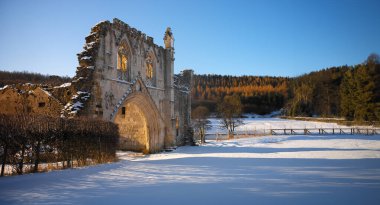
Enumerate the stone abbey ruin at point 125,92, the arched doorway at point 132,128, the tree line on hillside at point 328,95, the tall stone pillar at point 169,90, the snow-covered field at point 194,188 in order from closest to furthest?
the snow-covered field at point 194,188
the stone abbey ruin at point 125,92
the arched doorway at point 132,128
the tall stone pillar at point 169,90
the tree line on hillside at point 328,95

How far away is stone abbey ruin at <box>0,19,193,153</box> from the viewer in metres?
14.3

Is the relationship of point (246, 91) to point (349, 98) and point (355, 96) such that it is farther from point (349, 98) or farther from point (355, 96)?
point (355, 96)

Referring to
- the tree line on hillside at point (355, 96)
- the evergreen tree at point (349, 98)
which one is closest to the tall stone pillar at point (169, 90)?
the tree line on hillside at point (355, 96)

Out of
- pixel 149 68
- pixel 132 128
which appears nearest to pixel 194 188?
pixel 149 68

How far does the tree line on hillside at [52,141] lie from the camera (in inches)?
305

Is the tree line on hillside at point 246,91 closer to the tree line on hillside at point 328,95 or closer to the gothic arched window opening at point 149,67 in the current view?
the tree line on hillside at point 328,95

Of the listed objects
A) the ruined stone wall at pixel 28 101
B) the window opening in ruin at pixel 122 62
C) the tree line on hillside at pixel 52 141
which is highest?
the window opening in ruin at pixel 122 62

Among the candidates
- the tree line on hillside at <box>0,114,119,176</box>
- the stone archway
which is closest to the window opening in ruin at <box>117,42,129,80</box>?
the stone archway

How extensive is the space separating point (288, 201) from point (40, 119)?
7.82 meters

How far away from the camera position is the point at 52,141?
903cm

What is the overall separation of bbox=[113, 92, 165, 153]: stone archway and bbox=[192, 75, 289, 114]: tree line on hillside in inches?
2426

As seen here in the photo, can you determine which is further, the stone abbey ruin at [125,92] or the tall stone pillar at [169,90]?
the tall stone pillar at [169,90]

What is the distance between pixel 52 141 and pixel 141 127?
12.8 metres

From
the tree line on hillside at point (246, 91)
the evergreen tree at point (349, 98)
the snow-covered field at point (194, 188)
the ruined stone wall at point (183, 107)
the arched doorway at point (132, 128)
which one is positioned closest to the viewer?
the snow-covered field at point (194, 188)
